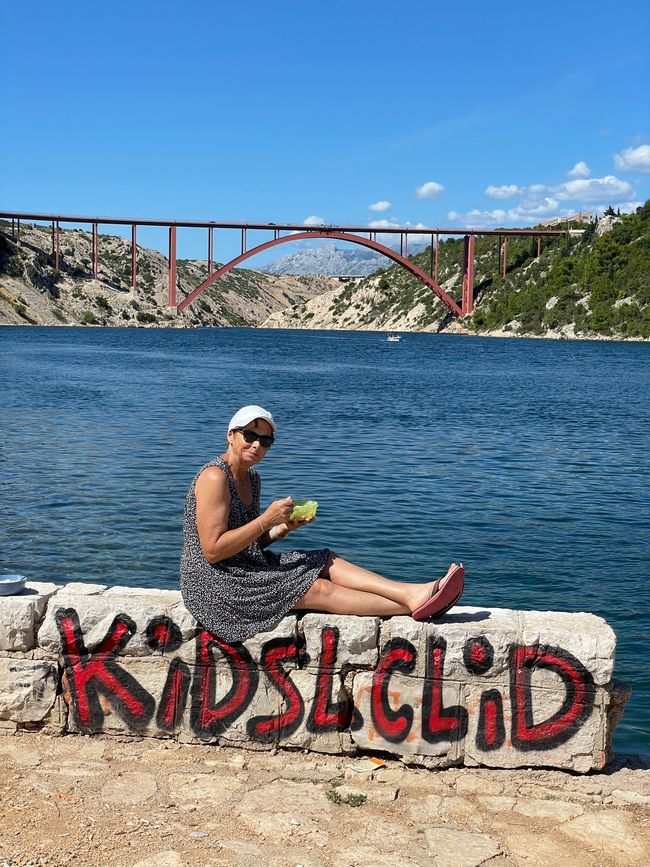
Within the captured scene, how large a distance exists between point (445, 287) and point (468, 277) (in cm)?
2181

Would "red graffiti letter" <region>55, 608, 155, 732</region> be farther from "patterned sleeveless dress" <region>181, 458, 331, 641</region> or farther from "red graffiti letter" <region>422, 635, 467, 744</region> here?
"red graffiti letter" <region>422, 635, 467, 744</region>

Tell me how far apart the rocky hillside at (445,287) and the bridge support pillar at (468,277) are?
2020 millimetres

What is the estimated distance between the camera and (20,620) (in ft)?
15.0

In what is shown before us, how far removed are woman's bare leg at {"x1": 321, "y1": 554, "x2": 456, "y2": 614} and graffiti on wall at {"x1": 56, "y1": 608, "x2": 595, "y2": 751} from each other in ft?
0.59

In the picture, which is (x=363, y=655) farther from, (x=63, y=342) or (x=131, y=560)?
(x=63, y=342)

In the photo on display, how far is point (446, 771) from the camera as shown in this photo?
4438mm

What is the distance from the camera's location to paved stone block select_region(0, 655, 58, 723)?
4602 mm

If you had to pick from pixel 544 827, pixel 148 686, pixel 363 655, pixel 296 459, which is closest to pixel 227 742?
pixel 148 686

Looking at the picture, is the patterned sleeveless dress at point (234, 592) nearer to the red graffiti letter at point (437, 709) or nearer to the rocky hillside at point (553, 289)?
the red graffiti letter at point (437, 709)

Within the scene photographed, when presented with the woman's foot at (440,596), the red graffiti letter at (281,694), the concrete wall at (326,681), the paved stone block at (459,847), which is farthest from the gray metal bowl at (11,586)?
the paved stone block at (459,847)

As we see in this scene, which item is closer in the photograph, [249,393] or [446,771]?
[446,771]

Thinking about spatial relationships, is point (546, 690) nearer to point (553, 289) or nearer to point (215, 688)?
point (215, 688)

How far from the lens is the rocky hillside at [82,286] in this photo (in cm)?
9819

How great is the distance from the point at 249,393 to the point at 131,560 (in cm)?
2488
